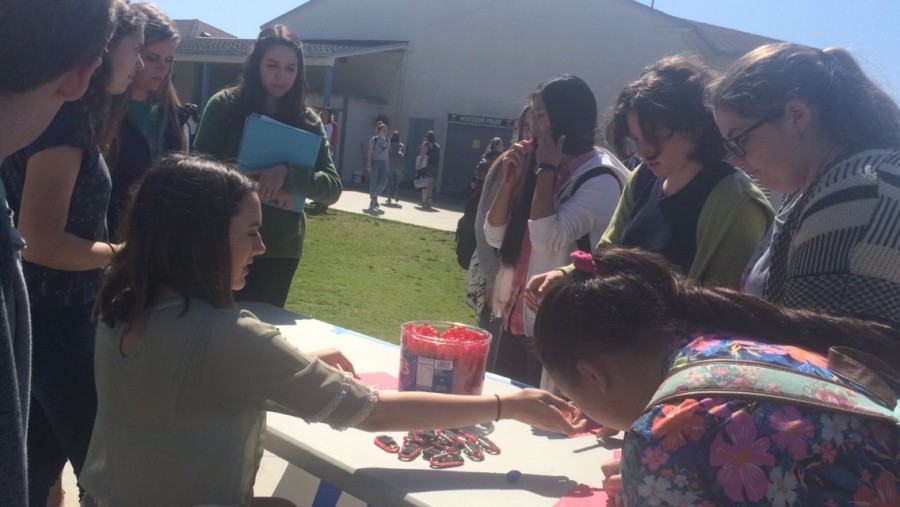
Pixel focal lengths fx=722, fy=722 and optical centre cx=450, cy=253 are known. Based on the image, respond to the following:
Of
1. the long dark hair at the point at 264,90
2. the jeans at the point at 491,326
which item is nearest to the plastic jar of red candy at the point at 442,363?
the jeans at the point at 491,326

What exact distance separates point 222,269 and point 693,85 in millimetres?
1398

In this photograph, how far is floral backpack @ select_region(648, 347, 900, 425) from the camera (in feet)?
2.95

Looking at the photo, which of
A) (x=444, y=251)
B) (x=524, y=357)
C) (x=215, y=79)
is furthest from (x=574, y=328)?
(x=215, y=79)

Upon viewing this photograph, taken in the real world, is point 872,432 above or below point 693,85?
below

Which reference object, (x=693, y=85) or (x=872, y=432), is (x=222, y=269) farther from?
(x=693, y=85)

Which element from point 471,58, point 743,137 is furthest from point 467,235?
point 471,58

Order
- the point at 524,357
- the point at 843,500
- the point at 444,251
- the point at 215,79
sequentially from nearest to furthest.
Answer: the point at 843,500
the point at 524,357
the point at 444,251
the point at 215,79

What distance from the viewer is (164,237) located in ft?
4.97

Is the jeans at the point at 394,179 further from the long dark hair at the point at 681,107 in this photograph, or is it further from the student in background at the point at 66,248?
the long dark hair at the point at 681,107

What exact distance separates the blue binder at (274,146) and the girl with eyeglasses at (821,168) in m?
1.55

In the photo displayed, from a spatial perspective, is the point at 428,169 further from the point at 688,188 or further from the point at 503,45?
the point at 688,188

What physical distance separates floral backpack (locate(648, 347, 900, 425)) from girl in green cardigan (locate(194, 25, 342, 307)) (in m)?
1.91

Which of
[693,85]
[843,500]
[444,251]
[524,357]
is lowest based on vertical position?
[444,251]

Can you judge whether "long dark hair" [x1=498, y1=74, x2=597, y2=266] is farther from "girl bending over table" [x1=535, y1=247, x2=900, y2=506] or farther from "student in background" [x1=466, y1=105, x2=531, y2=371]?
"girl bending over table" [x1=535, y1=247, x2=900, y2=506]
